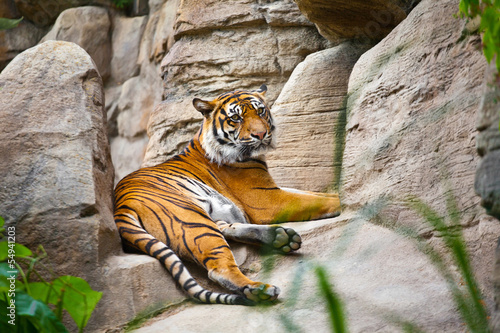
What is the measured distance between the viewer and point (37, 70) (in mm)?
3539

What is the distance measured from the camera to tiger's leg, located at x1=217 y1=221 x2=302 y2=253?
3.47 metres

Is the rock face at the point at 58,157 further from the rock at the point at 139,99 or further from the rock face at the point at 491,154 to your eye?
the rock at the point at 139,99

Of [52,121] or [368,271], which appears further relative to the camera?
[52,121]

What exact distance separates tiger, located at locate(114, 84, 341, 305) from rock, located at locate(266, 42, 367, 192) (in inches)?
24.0

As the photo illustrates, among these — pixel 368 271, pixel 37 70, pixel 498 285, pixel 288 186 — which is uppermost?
pixel 37 70

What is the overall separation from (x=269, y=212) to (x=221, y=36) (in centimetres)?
312

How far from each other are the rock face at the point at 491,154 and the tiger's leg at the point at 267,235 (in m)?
1.73

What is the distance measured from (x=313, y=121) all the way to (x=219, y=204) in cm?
166

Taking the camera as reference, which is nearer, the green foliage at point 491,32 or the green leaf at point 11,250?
the green foliage at point 491,32

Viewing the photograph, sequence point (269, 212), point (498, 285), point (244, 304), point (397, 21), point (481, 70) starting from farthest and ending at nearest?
point (397, 21)
point (269, 212)
point (481, 70)
point (244, 304)
point (498, 285)

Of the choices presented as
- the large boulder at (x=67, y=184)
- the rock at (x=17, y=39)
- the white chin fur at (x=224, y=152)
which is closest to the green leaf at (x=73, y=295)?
the large boulder at (x=67, y=184)

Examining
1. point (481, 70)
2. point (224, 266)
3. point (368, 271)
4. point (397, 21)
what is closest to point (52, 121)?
point (224, 266)

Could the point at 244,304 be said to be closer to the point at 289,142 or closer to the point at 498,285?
the point at 498,285

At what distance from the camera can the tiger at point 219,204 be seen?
3.22m
